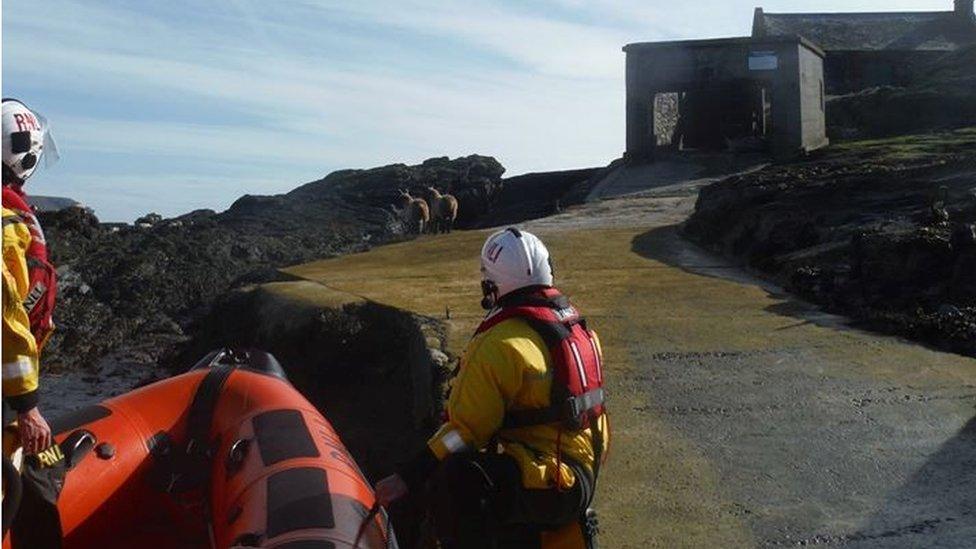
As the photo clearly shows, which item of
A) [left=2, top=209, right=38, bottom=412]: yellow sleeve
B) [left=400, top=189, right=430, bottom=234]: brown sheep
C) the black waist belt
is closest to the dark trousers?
the black waist belt

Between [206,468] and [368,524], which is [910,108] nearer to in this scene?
[206,468]

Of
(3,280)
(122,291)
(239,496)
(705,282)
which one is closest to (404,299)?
(705,282)

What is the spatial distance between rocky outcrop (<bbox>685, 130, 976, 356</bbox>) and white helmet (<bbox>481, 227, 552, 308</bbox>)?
5.33 metres

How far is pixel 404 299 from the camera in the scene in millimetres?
9883

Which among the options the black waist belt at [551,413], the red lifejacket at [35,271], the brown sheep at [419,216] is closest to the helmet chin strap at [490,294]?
the black waist belt at [551,413]

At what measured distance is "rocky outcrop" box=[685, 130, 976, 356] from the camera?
9.52m

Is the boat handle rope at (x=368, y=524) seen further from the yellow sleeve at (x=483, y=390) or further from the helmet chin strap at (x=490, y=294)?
the helmet chin strap at (x=490, y=294)

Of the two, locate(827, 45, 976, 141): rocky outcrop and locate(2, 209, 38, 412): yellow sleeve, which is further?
locate(827, 45, 976, 141): rocky outcrop

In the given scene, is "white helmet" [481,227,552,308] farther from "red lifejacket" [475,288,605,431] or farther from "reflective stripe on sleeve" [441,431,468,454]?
"reflective stripe on sleeve" [441,431,468,454]

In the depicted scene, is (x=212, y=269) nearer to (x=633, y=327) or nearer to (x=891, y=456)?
(x=633, y=327)

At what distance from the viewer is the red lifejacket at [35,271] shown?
3.73 m

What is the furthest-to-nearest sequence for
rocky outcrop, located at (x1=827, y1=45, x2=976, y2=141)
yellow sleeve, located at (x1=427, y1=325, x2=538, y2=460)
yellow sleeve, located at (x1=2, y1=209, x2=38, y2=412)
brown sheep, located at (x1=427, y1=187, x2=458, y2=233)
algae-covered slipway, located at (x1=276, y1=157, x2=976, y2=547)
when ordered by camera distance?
rocky outcrop, located at (x1=827, y1=45, x2=976, y2=141) < brown sheep, located at (x1=427, y1=187, x2=458, y2=233) < algae-covered slipway, located at (x1=276, y1=157, x2=976, y2=547) < yellow sleeve, located at (x1=427, y1=325, x2=538, y2=460) < yellow sleeve, located at (x1=2, y1=209, x2=38, y2=412)

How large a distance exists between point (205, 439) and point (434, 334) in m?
3.36

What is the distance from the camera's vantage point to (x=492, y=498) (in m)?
3.72
